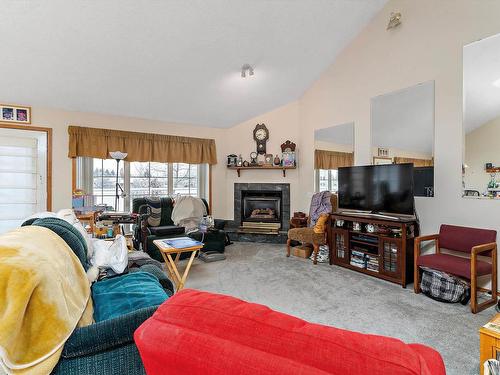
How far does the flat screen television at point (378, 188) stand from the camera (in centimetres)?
341

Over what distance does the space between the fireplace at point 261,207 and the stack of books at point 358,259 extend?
1930 mm

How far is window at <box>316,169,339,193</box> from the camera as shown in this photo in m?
4.70

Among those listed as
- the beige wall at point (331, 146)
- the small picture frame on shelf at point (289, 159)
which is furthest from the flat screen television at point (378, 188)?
the small picture frame on shelf at point (289, 159)

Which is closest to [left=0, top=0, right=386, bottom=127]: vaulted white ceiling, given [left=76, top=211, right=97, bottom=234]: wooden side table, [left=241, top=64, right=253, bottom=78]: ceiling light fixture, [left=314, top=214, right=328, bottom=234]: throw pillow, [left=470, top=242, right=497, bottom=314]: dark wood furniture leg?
[left=241, top=64, right=253, bottom=78]: ceiling light fixture

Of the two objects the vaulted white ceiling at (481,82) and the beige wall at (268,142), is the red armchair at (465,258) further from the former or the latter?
the beige wall at (268,142)

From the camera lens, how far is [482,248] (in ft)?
8.66

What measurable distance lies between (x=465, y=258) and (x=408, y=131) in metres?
1.68

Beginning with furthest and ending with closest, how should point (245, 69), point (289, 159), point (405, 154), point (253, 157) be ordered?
point (253, 157)
point (289, 159)
point (245, 69)
point (405, 154)

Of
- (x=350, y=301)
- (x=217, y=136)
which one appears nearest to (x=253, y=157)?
(x=217, y=136)

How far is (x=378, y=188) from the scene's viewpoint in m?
3.72

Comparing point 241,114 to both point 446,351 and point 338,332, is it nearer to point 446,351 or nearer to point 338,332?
point 446,351

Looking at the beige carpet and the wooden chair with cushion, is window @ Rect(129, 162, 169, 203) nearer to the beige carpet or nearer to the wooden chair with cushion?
the beige carpet

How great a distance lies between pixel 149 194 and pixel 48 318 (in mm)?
4544

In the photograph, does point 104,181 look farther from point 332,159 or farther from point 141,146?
point 332,159
